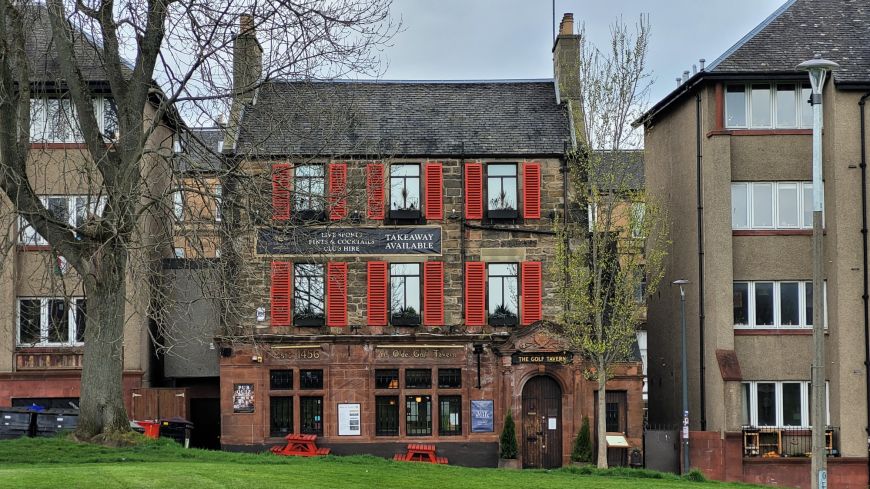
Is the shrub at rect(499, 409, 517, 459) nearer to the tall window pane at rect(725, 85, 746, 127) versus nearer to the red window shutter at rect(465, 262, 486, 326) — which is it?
the red window shutter at rect(465, 262, 486, 326)

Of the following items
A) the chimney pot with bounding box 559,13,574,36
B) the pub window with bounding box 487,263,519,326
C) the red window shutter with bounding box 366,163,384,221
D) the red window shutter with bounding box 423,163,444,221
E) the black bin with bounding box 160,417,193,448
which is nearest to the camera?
the red window shutter with bounding box 366,163,384,221

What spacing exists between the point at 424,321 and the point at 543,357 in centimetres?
409

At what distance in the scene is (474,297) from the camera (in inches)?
1499

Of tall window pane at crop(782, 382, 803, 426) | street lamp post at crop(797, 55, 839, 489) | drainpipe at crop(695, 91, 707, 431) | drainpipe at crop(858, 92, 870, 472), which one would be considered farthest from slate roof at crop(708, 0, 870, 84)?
street lamp post at crop(797, 55, 839, 489)

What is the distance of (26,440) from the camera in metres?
24.8

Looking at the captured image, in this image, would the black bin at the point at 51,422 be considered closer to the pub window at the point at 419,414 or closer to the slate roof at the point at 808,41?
the pub window at the point at 419,414

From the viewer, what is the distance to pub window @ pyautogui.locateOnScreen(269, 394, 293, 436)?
37.7 metres

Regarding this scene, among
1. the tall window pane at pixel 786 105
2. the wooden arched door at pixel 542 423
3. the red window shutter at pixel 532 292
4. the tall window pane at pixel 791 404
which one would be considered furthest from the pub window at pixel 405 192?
the tall window pane at pixel 791 404

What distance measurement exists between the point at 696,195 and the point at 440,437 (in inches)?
443

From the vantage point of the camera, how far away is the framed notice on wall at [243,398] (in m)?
37.4

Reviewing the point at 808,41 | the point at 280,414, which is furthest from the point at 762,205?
the point at 280,414

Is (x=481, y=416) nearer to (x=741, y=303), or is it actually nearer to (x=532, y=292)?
(x=532, y=292)

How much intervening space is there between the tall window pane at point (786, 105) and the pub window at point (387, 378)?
47.4ft

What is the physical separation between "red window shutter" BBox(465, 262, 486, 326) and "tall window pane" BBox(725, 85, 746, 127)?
30.1ft
